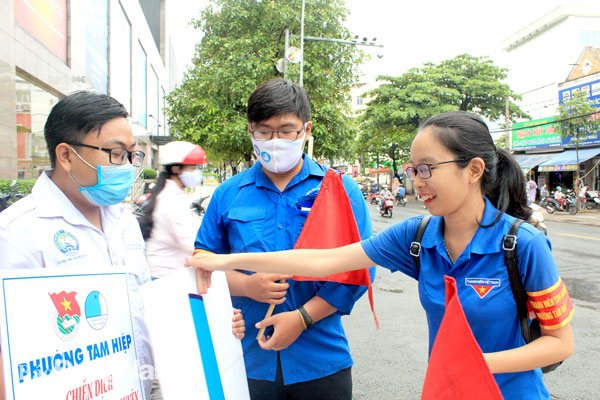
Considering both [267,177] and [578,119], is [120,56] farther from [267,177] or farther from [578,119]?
[267,177]

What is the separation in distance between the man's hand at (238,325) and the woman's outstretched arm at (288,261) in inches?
8.3

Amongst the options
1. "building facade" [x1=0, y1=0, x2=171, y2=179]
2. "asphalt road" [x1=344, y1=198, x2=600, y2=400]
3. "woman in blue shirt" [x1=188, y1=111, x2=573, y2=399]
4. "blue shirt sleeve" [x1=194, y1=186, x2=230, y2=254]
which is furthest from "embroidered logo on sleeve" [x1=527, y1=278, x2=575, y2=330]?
"building facade" [x1=0, y1=0, x2=171, y2=179]

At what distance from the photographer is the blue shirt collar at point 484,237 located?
1291mm

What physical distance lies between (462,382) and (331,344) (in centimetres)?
70

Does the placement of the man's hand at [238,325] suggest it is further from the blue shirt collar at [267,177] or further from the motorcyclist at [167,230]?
the motorcyclist at [167,230]

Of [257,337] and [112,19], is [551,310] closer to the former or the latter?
[257,337]

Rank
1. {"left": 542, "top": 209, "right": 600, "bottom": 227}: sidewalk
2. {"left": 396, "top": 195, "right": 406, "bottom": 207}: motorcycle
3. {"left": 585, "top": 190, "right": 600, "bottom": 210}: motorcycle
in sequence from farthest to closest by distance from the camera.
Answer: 1. {"left": 396, "top": 195, "right": 406, "bottom": 207}: motorcycle
2. {"left": 585, "top": 190, "right": 600, "bottom": 210}: motorcycle
3. {"left": 542, "top": 209, "right": 600, "bottom": 227}: sidewalk

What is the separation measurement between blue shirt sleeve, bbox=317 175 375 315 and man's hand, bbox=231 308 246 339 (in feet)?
1.04

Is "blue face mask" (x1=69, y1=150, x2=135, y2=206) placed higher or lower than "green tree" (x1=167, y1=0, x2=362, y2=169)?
lower

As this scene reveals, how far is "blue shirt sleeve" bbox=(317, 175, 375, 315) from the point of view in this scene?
A: 5.43 feet

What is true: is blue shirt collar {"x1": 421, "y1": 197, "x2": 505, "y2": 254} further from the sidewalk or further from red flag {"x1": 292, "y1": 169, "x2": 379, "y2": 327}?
the sidewalk

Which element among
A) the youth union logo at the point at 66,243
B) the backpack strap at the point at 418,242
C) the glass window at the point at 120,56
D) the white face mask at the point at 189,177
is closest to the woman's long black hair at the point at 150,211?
the white face mask at the point at 189,177

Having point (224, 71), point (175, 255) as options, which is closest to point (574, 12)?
point (224, 71)

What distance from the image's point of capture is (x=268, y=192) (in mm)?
1833
